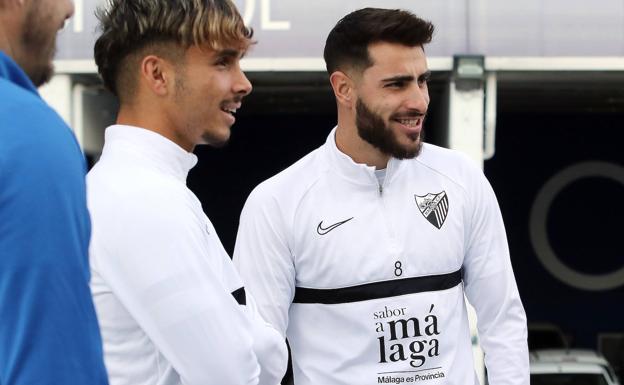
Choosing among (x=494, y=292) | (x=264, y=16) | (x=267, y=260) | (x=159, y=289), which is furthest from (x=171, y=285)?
(x=264, y=16)

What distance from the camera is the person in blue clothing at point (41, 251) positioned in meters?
1.46

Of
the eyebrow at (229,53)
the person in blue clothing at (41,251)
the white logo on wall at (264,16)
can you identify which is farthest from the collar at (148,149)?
the white logo on wall at (264,16)

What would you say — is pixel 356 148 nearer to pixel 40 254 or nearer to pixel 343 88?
pixel 343 88

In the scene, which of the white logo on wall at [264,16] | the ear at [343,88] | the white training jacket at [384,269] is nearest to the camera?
the white training jacket at [384,269]

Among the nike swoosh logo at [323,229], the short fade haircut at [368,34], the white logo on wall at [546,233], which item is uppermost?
the short fade haircut at [368,34]

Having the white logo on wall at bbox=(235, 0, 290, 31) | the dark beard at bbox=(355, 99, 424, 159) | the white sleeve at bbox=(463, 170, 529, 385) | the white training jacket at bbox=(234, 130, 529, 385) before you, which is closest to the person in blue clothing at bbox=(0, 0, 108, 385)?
the white training jacket at bbox=(234, 130, 529, 385)

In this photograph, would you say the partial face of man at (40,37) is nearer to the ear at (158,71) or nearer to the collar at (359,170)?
the ear at (158,71)

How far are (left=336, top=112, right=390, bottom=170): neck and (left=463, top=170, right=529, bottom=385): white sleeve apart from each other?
319mm

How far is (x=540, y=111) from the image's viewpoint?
1514 centimetres

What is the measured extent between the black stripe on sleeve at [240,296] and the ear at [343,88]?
1640mm

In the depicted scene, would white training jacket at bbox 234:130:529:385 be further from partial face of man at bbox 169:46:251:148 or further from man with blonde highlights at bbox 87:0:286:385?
partial face of man at bbox 169:46:251:148

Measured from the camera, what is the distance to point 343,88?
4.01 metres

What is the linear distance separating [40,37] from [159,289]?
23.1 inches

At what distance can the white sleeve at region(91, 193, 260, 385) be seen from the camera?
2.09 meters
